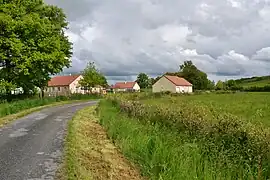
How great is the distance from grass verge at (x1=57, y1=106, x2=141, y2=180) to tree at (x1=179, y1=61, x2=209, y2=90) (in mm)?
97824

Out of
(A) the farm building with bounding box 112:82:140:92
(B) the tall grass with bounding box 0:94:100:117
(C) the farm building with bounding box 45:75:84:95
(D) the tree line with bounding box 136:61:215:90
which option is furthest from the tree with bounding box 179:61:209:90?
(B) the tall grass with bounding box 0:94:100:117

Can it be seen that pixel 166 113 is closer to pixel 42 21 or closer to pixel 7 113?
pixel 7 113

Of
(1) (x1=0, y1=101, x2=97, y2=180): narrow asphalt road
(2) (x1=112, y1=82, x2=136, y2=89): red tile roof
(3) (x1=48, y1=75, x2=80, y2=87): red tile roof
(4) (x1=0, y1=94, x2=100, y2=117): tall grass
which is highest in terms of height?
(3) (x1=48, y1=75, x2=80, y2=87): red tile roof

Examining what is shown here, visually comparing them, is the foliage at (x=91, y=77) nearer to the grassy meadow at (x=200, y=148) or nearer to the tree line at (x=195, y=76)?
the tree line at (x=195, y=76)

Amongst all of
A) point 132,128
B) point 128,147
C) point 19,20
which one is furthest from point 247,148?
point 19,20

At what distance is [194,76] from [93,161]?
343ft

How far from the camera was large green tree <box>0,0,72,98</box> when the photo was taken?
32.7 m

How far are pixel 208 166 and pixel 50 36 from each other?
31462 mm

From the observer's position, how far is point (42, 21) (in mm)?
35531

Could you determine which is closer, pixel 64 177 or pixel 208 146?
pixel 64 177

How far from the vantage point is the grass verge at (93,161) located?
8.46m

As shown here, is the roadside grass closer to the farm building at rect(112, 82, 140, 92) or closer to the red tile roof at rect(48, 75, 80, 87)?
the red tile roof at rect(48, 75, 80, 87)

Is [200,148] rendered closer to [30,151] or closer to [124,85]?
[30,151]

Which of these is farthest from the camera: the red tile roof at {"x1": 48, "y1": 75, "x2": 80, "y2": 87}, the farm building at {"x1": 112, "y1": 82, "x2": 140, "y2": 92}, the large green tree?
the farm building at {"x1": 112, "y1": 82, "x2": 140, "y2": 92}
